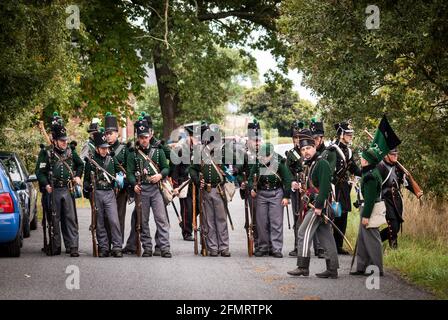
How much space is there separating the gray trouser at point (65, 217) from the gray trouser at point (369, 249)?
512cm

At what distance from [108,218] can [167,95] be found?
22922 millimetres

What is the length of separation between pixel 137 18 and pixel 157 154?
2224 centimetres

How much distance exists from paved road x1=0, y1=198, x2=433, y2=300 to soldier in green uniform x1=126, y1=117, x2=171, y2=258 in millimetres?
429

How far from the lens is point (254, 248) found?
1795 cm

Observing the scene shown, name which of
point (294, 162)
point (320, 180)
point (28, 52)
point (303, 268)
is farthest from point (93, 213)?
point (28, 52)

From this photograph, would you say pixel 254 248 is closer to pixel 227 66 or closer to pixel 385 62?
pixel 385 62

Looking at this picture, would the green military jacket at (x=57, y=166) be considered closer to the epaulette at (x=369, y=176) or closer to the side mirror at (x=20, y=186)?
the side mirror at (x=20, y=186)

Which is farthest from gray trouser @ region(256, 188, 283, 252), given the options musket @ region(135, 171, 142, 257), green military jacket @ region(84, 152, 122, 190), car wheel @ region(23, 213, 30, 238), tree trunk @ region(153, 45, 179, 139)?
tree trunk @ region(153, 45, 179, 139)

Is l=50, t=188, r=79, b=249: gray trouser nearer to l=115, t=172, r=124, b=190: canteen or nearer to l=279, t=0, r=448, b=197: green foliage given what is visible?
l=115, t=172, r=124, b=190: canteen

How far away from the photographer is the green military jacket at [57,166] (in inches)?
699

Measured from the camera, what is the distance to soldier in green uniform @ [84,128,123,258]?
17422 mm

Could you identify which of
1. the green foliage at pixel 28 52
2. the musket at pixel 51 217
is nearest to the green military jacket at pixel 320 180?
the musket at pixel 51 217

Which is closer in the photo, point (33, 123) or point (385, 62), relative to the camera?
point (385, 62)

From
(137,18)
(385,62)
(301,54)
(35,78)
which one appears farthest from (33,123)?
(385,62)
